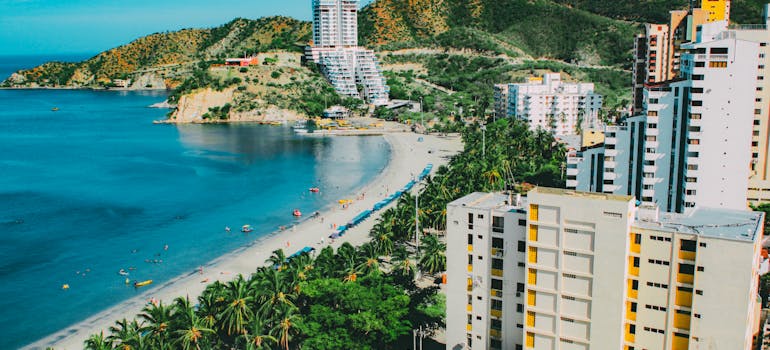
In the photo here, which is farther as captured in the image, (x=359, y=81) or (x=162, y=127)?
(x=359, y=81)

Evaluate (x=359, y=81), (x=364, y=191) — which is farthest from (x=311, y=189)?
(x=359, y=81)

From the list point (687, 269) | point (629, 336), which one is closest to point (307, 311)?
point (629, 336)

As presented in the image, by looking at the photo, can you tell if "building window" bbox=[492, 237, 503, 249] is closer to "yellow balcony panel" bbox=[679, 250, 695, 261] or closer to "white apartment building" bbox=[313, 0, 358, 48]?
"yellow balcony panel" bbox=[679, 250, 695, 261]

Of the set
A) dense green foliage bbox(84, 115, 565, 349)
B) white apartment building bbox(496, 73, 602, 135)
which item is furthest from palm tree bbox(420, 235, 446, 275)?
white apartment building bbox(496, 73, 602, 135)

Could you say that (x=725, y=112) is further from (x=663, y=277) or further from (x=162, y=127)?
(x=162, y=127)

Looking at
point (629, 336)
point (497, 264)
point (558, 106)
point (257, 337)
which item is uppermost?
point (558, 106)

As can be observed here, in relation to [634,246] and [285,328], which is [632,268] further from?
[285,328]

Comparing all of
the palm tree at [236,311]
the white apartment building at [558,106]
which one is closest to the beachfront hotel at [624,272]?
the palm tree at [236,311]
